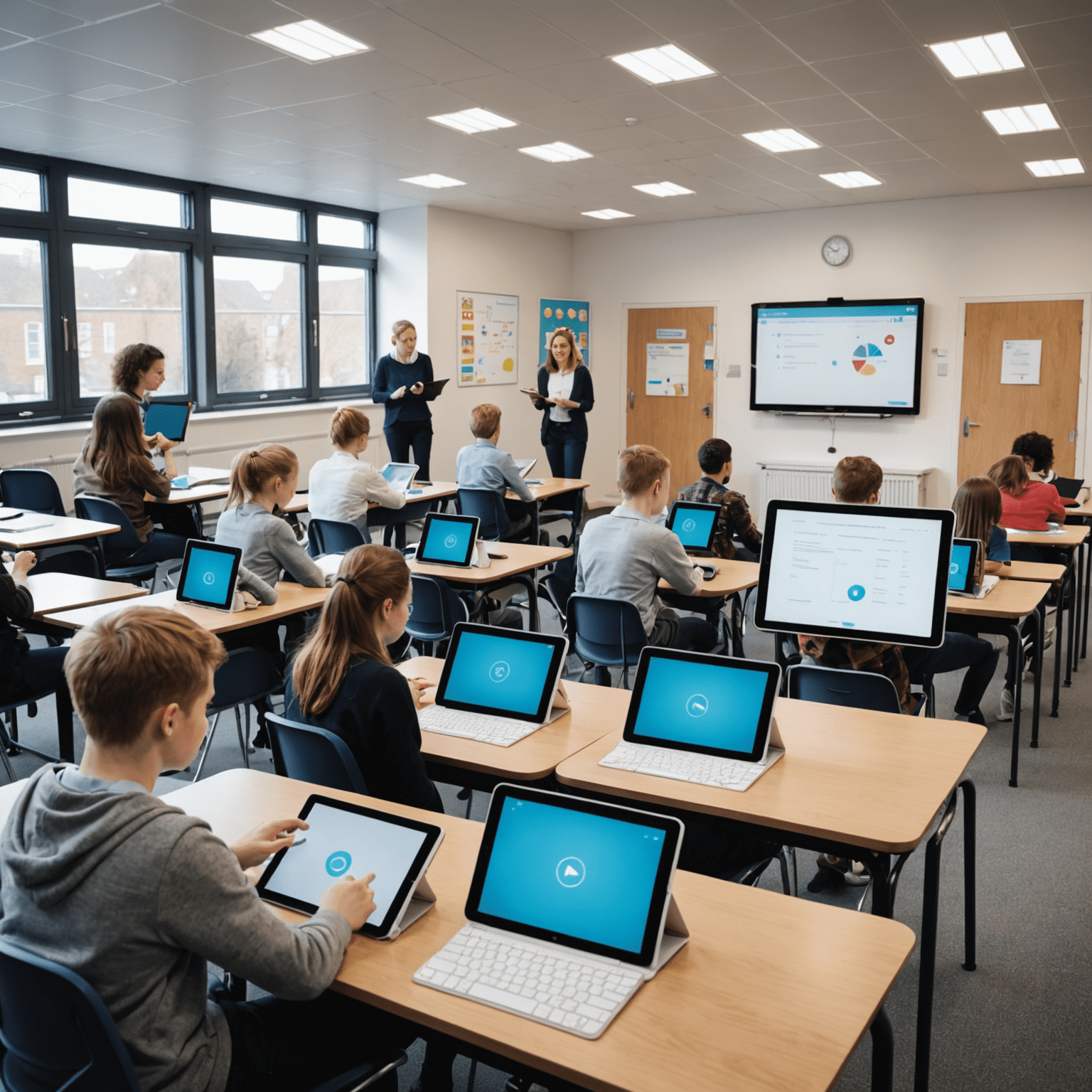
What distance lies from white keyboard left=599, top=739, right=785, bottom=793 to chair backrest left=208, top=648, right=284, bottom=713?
1.56 meters

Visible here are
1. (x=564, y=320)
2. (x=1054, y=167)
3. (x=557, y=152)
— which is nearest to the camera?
(x=557, y=152)

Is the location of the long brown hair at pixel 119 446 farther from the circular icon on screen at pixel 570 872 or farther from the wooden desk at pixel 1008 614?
the circular icon on screen at pixel 570 872

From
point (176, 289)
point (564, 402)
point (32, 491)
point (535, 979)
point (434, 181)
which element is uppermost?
point (434, 181)

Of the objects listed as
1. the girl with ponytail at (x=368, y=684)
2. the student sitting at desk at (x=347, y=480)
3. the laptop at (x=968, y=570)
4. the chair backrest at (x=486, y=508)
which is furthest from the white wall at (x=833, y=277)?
the girl with ponytail at (x=368, y=684)

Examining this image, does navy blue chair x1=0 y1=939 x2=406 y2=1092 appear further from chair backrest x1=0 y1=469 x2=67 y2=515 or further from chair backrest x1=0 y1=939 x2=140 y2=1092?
chair backrest x1=0 y1=469 x2=67 y2=515

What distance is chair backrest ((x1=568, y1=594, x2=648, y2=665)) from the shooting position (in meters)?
3.70

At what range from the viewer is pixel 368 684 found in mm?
2076

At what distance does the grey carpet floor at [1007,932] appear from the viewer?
7.22 feet

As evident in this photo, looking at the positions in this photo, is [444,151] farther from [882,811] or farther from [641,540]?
[882,811]

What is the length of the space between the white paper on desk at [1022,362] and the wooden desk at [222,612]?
6.99 meters

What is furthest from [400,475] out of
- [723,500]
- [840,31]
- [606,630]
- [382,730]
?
[382,730]

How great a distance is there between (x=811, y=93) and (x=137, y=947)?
5.25 metres

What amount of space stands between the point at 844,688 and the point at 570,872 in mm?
1595

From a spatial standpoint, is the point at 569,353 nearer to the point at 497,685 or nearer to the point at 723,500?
the point at 723,500
